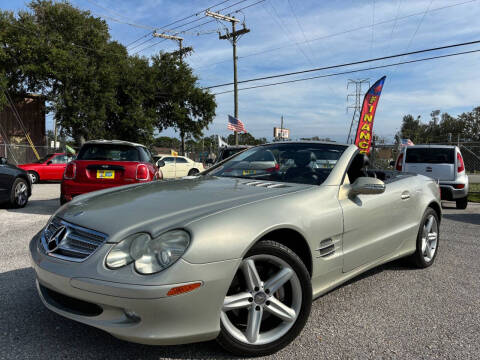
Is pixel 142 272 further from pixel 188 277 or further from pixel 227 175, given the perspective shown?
pixel 227 175

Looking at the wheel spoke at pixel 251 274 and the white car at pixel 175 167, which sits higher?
the wheel spoke at pixel 251 274

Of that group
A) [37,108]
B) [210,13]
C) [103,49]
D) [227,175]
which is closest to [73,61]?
[103,49]

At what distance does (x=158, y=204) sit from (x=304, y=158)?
64.5 inches

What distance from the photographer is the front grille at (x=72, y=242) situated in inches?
90.0

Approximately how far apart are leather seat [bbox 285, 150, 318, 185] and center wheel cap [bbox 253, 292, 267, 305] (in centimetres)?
115

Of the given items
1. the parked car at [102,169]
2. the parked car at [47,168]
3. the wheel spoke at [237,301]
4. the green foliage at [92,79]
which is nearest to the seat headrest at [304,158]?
the wheel spoke at [237,301]

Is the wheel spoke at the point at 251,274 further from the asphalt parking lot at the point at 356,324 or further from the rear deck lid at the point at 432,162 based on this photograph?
the rear deck lid at the point at 432,162

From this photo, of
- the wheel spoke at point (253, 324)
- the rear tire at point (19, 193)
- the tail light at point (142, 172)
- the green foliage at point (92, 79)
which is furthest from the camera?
the green foliage at point (92, 79)

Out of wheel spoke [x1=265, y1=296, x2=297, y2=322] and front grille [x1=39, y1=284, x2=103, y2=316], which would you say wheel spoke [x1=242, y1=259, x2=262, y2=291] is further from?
front grille [x1=39, y1=284, x2=103, y2=316]

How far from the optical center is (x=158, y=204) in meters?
2.66

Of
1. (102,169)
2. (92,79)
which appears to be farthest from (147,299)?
(92,79)

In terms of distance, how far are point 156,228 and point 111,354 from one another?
2.95ft

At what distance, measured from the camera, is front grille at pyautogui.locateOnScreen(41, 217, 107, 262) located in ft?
7.50

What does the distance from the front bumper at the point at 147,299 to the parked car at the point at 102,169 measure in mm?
5012
